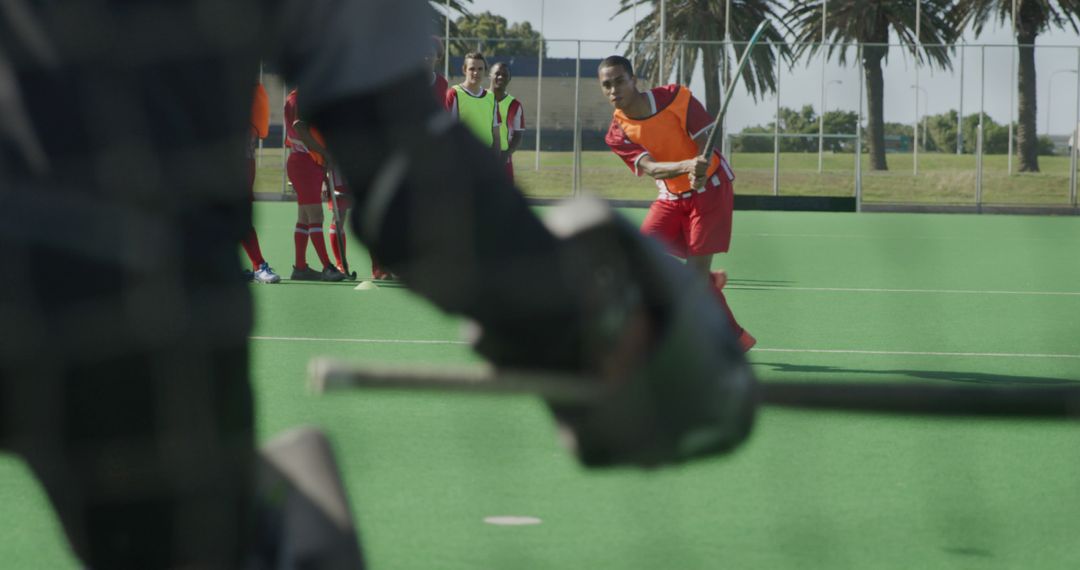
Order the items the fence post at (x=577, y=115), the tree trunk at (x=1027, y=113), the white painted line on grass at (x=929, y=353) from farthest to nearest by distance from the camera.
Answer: the tree trunk at (x=1027, y=113) < the fence post at (x=577, y=115) < the white painted line on grass at (x=929, y=353)

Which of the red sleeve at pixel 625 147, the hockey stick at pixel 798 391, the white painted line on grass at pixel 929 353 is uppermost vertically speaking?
the red sleeve at pixel 625 147

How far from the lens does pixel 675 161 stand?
7.99m

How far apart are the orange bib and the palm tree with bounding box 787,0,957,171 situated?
61.1 ft

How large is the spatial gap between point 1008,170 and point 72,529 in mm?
28740

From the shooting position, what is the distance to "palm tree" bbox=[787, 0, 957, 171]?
2685 cm

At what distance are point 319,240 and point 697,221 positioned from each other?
4.24m

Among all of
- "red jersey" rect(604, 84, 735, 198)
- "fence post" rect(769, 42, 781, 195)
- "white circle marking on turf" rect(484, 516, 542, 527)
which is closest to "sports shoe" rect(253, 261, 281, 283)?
"red jersey" rect(604, 84, 735, 198)

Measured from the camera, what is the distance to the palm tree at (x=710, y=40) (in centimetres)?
2170

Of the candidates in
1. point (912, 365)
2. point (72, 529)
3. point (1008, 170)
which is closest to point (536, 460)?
point (912, 365)

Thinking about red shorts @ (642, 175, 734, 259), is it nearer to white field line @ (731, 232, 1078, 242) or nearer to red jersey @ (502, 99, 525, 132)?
red jersey @ (502, 99, 525, 132)

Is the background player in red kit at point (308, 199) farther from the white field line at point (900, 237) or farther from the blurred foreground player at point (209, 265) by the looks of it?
the blurred foreground player at point (209, 265)

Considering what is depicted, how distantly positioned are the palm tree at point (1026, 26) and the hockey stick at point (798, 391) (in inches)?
1055

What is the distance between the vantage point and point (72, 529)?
4.12ft

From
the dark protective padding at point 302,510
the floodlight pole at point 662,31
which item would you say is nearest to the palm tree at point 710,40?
the floodlight pole at point 662,31
